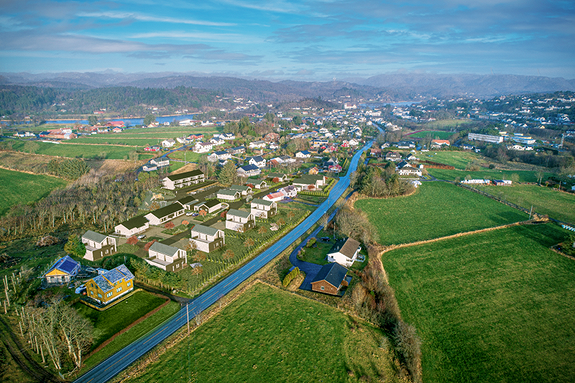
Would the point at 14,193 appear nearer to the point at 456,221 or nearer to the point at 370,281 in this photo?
the point at 370,281

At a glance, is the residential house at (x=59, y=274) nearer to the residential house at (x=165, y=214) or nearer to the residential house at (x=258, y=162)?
the residential house at (x=165, y=214)

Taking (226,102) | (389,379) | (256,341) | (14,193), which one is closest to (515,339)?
(389,379)

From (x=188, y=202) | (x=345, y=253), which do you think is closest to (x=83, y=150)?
(x=188, y=202)

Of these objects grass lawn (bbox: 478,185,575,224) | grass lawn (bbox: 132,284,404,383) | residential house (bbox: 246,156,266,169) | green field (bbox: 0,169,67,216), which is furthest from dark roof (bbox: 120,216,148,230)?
grass lawn (bbox: 478,185,575,224)

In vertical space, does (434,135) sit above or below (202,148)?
above

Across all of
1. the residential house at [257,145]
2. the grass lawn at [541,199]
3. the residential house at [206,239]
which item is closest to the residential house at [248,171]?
the residential house at [257,145]

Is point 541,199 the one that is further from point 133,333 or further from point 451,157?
point 133,333
